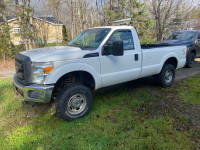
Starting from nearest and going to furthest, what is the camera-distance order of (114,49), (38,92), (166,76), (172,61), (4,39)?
1. (38,92)
2. (114,49)
3. (166,76)
4. (172,61)
5. (4,39)

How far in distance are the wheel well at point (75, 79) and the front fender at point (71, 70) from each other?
0.12 metres

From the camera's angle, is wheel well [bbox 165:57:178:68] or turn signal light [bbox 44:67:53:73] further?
wheel well [bbox 165:57:178:68]

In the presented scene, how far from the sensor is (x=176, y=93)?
478cm

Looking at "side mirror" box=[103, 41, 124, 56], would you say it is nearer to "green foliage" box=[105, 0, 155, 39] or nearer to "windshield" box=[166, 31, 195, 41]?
"windshield" box=[166, 31, 195, 41]

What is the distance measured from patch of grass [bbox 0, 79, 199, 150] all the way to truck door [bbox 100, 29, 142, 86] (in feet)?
2.43

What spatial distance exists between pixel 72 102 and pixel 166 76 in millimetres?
3479

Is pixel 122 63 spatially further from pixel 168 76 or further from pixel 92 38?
pixel 168 76

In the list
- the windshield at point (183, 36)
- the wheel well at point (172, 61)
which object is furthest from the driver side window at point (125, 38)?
the windshield at point (183, 36)

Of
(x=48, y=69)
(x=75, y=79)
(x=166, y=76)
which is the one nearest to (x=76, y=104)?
(x=75, y=79)

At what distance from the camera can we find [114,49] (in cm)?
343

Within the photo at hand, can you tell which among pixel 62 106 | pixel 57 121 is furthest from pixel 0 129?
Result: pixel 62 106

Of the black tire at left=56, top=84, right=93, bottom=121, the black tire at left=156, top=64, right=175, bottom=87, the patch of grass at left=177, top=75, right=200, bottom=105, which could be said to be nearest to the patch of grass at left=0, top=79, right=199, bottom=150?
the black tire at left=56, top=84, right=93, bottom=121

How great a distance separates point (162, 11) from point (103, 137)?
57.6ft

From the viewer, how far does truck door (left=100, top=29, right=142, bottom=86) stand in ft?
12.1
